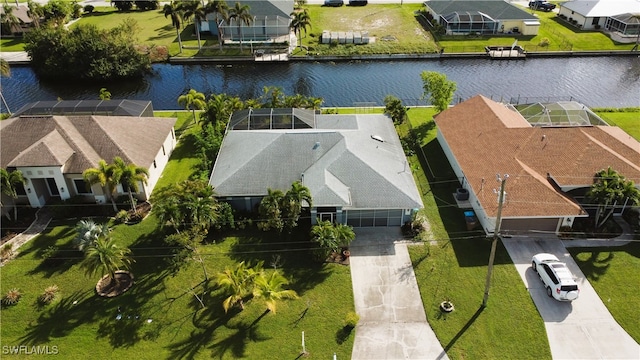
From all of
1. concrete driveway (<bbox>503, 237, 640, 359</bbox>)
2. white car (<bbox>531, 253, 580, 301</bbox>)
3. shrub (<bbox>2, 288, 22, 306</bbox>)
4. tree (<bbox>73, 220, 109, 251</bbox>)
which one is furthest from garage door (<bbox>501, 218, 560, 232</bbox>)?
shrub (<bbox>2, 288, 22, 306</bbox>)

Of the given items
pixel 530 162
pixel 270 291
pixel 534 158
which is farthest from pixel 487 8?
pixel 270 291

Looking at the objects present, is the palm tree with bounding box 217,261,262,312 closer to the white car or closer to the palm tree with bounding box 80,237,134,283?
the palm tree with bounding box 80,237,134,283

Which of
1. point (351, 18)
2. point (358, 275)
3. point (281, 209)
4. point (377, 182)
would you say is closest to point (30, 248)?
point (281, 209)

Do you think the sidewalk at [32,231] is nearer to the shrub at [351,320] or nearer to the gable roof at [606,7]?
the shrub at [351,320]

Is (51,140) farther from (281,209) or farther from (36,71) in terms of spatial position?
(36,71)

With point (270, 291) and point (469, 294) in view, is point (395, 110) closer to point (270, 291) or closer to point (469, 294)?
point (469, 294)

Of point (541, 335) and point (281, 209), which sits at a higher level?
point (281, 209)
